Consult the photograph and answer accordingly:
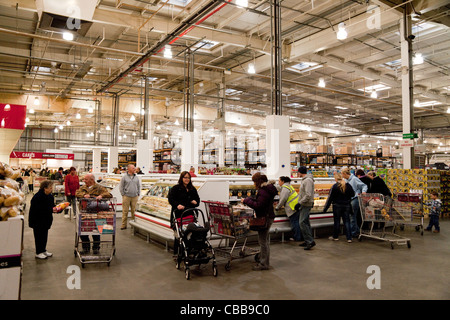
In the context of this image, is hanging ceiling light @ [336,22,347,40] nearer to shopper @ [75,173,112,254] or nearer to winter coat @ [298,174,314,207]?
winter coat @ [298,174,314,207]

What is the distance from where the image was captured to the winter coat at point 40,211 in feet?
18.8

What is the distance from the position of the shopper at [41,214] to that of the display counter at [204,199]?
205 cm

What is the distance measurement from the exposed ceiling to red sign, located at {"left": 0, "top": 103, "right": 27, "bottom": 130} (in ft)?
8.09

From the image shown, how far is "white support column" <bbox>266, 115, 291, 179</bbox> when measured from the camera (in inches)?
323

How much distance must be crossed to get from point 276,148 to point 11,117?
9182mm

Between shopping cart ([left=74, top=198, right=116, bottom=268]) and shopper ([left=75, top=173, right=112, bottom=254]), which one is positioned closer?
shopping cart ([left=74, top=198, right=116, bottom=268])

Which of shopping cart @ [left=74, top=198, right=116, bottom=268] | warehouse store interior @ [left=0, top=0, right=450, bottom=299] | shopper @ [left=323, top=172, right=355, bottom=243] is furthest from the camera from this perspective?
shopper @ [left=323, top=172, right=355, bottom=243]

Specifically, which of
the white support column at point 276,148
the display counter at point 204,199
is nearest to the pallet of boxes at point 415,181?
the display counter at point 204,199

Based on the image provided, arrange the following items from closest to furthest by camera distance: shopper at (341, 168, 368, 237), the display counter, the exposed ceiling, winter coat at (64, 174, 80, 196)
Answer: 1. the display counter
2. shopper at (341, 168, 368, 237)
3. winter coat at (64, 174, 80, 196)
4. the exposed ceiling

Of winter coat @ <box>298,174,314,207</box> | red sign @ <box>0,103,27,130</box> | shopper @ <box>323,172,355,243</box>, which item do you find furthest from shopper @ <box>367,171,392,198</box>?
red sign @ <box>0,103,27,130</box>

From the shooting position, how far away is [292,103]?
2344 centimetres

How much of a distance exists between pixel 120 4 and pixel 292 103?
1531cm
